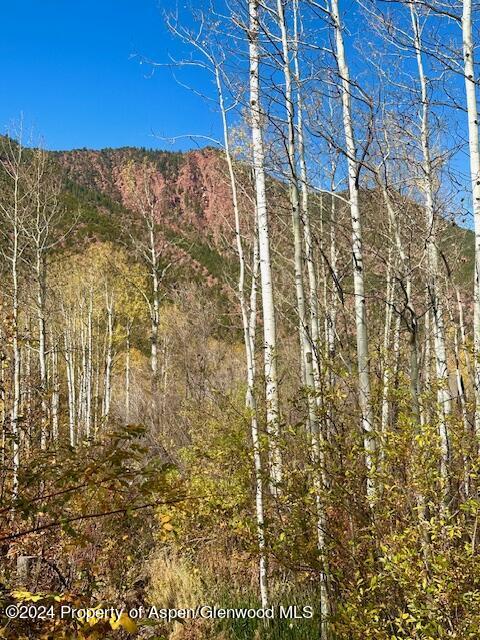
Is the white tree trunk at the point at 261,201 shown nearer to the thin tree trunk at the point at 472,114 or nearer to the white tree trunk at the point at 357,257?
the white tree trunk at the point at 357,257

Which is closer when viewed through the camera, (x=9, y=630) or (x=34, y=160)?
(x=9, y=630)

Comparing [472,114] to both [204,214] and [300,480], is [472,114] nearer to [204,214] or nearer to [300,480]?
[300,480]

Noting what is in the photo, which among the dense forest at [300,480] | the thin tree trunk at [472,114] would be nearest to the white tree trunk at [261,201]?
the dense forest at [300,480]

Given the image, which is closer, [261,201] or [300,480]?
[300,480]

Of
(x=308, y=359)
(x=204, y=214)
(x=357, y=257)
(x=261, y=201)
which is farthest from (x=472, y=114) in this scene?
(x=204, y=214)

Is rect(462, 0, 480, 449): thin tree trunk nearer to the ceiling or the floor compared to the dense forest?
nearer to the ceiling

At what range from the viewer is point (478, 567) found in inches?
90.4

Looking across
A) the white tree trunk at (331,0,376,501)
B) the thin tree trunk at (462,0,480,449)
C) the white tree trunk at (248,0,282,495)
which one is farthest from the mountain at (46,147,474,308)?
the thin tree trunk at (462,0,480,449)

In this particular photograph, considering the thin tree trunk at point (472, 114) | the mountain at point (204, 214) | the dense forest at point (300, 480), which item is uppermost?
the mountain at point (204, 214)

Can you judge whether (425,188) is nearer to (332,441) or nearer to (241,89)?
(241,89)

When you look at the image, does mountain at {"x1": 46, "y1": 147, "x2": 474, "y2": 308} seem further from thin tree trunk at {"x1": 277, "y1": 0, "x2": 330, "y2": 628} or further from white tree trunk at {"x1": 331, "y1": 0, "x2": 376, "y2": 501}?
thin tree trunk at {"x1": 277, "y1": 0, "x2": 330, "y2": 628}

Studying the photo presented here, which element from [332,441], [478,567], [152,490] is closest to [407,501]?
[478,567]

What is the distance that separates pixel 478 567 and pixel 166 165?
12818 cm

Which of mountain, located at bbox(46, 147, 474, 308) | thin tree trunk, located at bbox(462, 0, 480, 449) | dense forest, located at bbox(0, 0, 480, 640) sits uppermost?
mountain, located at bbox(46, 147, 474, 308)
